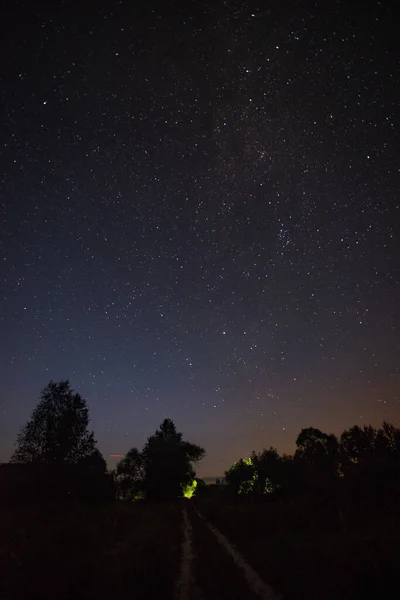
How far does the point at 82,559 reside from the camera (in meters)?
13.4

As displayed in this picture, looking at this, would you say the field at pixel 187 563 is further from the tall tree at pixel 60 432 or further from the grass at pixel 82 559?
the tall tree at pixel 60 432

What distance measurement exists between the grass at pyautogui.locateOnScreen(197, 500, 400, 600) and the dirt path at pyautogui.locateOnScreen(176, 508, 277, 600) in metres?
0.51

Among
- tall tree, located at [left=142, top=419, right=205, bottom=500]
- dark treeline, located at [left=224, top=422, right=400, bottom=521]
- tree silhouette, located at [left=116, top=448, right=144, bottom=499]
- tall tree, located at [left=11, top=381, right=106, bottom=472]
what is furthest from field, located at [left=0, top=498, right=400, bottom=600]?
tree silhouette, located at [left=116, top=448, right=144, bottom=499]

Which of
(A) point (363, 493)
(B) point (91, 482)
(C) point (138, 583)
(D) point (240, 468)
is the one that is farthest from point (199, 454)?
(C) point (138, 583)

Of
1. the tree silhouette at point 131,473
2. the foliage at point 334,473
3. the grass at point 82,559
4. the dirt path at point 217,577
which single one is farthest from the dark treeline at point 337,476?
the tree silhouette at point 131,473

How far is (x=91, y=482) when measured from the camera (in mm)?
35156

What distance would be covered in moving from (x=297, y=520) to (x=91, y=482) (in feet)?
66.3

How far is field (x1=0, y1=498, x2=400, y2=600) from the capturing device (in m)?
9.78

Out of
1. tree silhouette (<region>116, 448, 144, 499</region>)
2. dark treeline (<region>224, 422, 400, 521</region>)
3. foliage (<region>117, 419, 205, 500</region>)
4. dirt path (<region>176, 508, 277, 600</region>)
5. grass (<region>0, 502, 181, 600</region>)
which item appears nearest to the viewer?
grass (<region>0, 502, 181, 600</region>)

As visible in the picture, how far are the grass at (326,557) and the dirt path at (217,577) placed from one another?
51 centimetres

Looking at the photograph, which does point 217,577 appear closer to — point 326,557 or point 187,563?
point 187,563

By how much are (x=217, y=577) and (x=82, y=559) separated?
5.08 metres

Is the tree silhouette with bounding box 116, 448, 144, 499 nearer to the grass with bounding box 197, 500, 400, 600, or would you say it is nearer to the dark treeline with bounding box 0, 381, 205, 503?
the dark treeline with bounding box 0, 381, 205, 503

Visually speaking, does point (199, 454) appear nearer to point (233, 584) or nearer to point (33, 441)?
point (33, 441)
